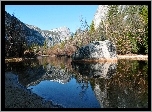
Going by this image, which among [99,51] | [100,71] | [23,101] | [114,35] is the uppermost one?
[114,35]

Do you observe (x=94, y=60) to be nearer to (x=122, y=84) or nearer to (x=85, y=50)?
(x=85, y=50)

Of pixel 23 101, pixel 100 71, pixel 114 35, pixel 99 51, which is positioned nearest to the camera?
pixel 23 101

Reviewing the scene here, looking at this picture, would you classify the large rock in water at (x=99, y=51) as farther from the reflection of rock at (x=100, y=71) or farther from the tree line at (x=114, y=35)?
the reflection of rock at (x=100, y=71)

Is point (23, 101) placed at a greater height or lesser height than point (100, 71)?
lesser

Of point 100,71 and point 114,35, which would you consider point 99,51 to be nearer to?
point 114,35

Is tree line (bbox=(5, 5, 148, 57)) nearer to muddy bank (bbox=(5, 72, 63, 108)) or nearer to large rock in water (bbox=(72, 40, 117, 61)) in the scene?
large rock in water (bbox=(72, 40, 117, 61))

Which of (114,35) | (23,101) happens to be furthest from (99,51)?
(23,101)

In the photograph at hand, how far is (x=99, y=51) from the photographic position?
1190 inches

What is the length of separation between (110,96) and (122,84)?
241 centimetres

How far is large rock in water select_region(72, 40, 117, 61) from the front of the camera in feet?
96.5

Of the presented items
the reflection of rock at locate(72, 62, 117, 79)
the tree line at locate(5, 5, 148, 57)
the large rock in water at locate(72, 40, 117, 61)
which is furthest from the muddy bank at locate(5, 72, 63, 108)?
the large rock in water at locate(72, 40, 117, 61)

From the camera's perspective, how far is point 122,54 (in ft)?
96.1

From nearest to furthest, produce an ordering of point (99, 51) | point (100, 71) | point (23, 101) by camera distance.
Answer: point (23, 101)
point (100, 71)
point (99, 51)

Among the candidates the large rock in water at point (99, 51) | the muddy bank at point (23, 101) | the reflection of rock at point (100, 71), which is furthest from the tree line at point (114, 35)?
the muddy bank at point (23, 101)
